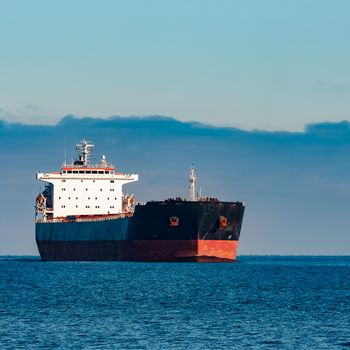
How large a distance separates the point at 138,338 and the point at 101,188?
67.8 meters

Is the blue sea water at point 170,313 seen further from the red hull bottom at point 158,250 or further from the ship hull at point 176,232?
the red hull bottom at point 158,250

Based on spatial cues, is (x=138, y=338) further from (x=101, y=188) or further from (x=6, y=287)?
(x=101, y=188)

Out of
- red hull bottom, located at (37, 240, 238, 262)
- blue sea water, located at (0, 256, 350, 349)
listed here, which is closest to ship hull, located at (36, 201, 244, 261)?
red hull bottom, located at (37, 240, 238, 262)

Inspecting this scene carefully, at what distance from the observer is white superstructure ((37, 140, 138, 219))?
10762 cm

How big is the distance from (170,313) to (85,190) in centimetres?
5929

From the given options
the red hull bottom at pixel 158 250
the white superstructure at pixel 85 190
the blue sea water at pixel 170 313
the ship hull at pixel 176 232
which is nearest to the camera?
the blue sea water at pixel 170 313

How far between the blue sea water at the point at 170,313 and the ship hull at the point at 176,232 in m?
10.1

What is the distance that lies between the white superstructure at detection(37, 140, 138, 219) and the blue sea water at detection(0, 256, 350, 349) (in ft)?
97.0

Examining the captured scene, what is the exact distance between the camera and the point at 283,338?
133 feet

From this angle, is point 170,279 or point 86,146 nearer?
point 170,279

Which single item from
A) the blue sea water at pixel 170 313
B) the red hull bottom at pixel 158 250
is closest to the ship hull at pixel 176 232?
the red hull bottom at pixel 158 250

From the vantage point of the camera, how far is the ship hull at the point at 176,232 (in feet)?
289

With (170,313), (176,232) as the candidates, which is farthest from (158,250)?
(170,313)

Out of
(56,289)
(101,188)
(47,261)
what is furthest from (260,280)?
(47,261)
